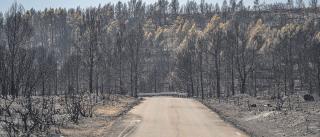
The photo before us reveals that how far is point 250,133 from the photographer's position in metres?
26.4

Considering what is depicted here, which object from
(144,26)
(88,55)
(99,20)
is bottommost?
(88,55)

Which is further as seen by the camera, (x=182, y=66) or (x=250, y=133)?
(x=182, y=66)

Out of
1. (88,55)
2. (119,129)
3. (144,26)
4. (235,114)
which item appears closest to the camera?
(119,129)

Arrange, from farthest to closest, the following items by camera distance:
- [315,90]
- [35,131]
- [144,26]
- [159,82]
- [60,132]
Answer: [144,26], [159,82], [315,90], [60,132], [35,131]

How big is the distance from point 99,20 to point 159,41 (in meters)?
103

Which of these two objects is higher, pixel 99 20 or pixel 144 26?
pixel 144 26

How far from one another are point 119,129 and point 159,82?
102929mm

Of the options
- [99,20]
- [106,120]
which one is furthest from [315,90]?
[106,120]

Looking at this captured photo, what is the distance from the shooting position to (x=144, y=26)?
199375mm

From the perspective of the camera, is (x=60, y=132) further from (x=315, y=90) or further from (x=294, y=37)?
(x=294, y=37)

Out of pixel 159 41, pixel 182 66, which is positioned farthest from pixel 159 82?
pixel 159 41

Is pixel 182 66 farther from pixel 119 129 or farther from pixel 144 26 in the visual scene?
pixel 144 26

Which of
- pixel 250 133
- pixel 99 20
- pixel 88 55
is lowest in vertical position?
pixel 250 133

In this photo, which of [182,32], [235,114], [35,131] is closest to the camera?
[35,131]
